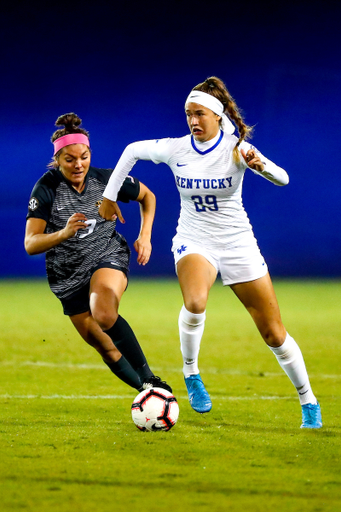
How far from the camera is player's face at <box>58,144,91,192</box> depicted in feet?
15.0

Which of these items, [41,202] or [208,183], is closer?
[208,183]

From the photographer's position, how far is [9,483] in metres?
2.84

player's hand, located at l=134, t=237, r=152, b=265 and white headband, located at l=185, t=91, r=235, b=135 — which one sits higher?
white headband, located at l=185, t=91, r=235, b=135

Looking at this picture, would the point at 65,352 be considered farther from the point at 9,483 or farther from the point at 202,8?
the point at 202,8

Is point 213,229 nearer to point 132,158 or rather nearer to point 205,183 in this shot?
point 205,183

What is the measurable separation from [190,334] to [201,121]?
52.1 inches

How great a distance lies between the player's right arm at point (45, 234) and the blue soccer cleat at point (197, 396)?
120 centimetres

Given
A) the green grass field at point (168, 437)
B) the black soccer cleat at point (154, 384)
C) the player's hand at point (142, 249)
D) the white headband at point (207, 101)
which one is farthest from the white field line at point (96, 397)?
the white headband at point (207, 101)

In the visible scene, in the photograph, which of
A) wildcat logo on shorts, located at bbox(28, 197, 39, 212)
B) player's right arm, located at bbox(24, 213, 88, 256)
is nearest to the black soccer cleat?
player's right arm, located at bbox(24, 213, 88, 256)

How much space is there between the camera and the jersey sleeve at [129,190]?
4.77 metres

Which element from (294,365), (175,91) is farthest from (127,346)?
(175,91)

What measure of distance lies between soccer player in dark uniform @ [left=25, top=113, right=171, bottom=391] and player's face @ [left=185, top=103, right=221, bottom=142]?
28.7 inches

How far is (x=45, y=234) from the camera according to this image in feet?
14.3

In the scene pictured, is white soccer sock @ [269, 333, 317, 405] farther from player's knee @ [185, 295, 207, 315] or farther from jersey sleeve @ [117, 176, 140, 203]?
jersey sleeve @ [117, 176, 140, 203]
